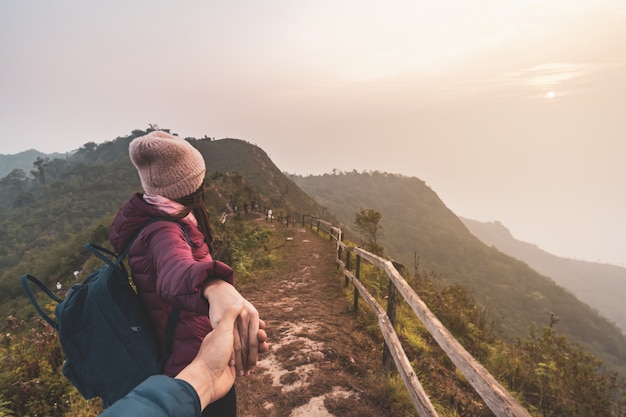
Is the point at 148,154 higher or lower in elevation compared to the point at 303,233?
higher

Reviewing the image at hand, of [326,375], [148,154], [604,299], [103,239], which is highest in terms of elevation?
[148,154]

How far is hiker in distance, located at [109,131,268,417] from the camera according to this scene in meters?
0.98

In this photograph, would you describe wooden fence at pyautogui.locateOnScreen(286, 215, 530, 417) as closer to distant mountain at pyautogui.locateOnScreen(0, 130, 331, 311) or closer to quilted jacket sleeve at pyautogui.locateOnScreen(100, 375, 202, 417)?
quilted jacket sleeve at pyautogui.locateOnScreen(100, 375, 202, 417)

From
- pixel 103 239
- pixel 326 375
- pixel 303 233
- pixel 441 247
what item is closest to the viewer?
pixel 326 375

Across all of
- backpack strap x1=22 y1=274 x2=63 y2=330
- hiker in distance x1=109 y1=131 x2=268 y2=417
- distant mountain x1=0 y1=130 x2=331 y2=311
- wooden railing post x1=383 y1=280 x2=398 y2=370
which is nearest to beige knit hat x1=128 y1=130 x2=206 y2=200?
hiker in distance x1=109 y1=131 x2=268 y2=417

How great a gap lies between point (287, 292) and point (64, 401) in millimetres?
5068

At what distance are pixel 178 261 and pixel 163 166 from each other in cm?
69

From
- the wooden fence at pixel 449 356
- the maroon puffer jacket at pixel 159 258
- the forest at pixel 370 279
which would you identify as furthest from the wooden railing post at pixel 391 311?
the maroon puffer jacket at pixel 159 258

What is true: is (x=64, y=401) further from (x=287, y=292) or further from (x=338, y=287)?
(x=338, y=287)

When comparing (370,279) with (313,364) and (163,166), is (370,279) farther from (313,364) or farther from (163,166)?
(163,166)

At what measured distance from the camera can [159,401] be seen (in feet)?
2.05

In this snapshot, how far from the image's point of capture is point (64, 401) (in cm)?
382

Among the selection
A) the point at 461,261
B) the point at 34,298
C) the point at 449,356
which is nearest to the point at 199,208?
the point at 34,298

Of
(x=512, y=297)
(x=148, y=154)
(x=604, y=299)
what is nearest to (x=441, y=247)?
(x=512, y=297)
